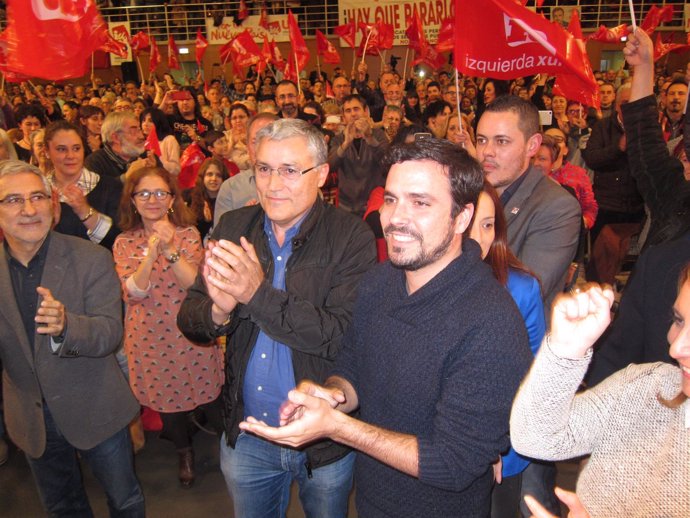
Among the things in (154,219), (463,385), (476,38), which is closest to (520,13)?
(476,38)

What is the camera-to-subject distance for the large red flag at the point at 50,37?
3.90m

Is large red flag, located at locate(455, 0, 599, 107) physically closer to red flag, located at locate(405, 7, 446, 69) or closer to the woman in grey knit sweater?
the woman in grey knit sweater

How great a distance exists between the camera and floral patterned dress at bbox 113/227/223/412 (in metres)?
3.11

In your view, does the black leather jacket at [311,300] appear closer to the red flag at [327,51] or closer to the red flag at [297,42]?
the red flag at [297,42]

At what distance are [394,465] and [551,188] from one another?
180 cm

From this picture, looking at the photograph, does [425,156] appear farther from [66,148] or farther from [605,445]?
[66,148]

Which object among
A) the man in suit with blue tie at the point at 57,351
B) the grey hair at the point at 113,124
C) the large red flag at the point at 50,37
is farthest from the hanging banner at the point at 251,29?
the man in suit with blue tie at the point at 57,351

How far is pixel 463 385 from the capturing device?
1.41 metres

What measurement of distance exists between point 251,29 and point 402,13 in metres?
5.60

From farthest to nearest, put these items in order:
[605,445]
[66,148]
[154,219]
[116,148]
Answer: [116,148] → [66,148] → [154,219] → [605,445]

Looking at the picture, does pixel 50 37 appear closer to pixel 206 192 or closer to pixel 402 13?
pixel 206 192

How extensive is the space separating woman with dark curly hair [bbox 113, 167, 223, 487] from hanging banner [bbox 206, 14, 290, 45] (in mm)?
16871

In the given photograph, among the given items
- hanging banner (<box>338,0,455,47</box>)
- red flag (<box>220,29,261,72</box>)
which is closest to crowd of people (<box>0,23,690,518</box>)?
red flag (<box>220,29,261,72</box>)

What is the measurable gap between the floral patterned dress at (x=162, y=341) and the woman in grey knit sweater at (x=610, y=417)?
2.26m
